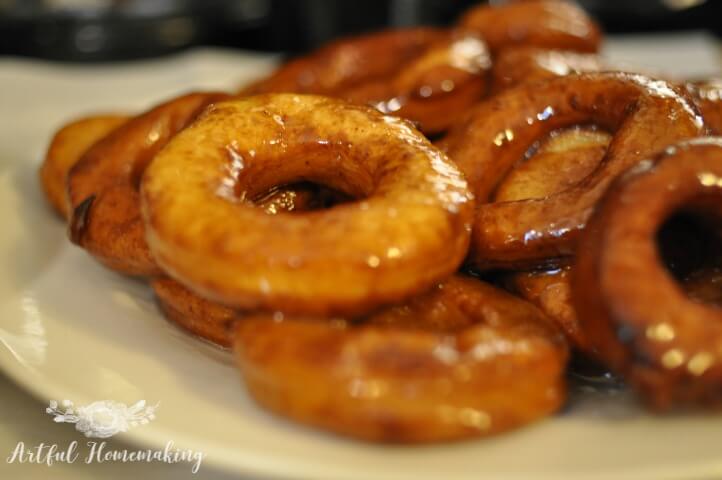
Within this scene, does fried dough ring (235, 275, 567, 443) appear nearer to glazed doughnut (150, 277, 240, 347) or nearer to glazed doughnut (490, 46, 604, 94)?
glazed doughnut (150, 277, 240, 347)

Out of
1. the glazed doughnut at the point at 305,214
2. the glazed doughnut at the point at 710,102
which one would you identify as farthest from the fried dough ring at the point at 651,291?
the glazed doughnut at the point at 710,102

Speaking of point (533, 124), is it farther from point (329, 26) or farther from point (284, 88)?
point (329, 26)

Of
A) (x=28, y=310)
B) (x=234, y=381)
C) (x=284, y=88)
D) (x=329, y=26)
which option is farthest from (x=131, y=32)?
(x=234, y=381)

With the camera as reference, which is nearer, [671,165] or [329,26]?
[671,165]

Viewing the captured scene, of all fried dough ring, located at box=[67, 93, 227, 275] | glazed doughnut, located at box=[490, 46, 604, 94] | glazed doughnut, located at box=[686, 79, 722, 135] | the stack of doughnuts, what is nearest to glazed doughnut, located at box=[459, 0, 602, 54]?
glazed doughnut, located at box=[490, 46, 604, 94]

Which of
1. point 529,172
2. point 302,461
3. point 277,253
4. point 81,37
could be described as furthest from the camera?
point 81,37

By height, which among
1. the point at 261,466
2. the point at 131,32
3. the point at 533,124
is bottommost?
the point at 131,32
